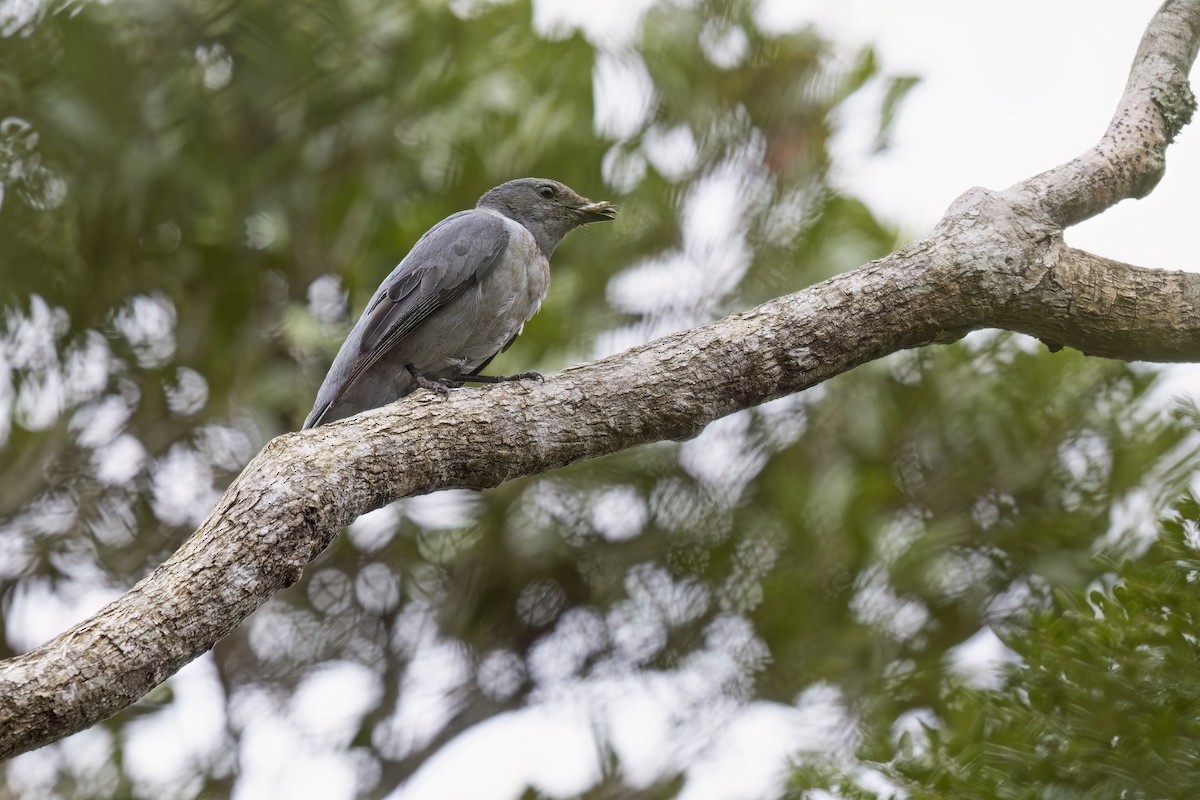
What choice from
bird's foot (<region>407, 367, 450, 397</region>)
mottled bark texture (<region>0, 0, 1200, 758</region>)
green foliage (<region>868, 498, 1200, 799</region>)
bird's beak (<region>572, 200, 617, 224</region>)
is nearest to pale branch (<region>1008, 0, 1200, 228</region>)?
mottled bark texture (<region>0, 0, 1200, 758</region>)

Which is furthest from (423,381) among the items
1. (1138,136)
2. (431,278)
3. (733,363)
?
(1138,136)

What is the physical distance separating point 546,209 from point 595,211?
0.59 ft

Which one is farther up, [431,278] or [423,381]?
[431,278]

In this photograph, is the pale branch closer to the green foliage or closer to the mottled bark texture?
the mottled bark texture

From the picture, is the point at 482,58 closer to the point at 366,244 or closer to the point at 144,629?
the point at 366,244

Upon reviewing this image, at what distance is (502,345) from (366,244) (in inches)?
69.5

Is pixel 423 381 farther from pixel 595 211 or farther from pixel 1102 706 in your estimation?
pixel 1102 706

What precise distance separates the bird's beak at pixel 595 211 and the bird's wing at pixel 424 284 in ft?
1.41

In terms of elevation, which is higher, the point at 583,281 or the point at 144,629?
the point at 144,629

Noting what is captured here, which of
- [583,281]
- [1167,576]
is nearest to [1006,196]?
[1167,576]

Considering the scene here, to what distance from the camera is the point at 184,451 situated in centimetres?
546

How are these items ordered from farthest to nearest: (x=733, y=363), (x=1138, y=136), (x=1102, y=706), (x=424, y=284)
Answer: (x=424, y=284)
(x=1138, y=136)
(x=733, y=363)
(x=1102, y=706)

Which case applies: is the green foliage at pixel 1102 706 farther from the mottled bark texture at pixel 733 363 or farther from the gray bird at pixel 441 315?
the gray bird at pixel 441 315

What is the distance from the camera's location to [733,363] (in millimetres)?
2607
